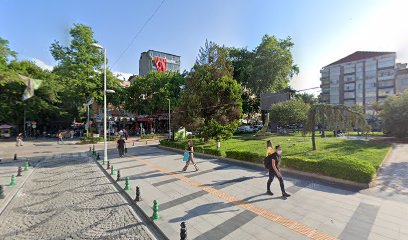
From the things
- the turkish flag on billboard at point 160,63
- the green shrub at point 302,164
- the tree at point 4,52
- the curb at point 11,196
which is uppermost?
the turkish flag on billboard at point 160,63

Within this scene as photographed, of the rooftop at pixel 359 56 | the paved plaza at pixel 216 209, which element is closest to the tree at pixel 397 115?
the paved plaza at pixel 216 209

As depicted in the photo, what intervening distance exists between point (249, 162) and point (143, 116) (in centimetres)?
3982

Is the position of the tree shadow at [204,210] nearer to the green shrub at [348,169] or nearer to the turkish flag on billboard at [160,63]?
the green shrub at [348,169]

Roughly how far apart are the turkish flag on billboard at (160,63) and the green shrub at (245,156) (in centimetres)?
5251

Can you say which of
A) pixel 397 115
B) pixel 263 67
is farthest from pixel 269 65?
pixel 397 115

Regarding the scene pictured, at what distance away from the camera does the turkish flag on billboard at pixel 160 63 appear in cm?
6269

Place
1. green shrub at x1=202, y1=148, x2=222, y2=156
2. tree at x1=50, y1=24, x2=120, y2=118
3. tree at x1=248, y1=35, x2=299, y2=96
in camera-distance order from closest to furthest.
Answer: green shrub at x1=202, y1=148, x2=222, y2=156 < tree at x1=50, y1=24, x2=120, y2=118 < tree at x1=248, y1=35, x2=299, y2=96

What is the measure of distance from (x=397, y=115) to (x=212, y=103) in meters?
17.9

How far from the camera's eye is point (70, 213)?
6926 millimetres

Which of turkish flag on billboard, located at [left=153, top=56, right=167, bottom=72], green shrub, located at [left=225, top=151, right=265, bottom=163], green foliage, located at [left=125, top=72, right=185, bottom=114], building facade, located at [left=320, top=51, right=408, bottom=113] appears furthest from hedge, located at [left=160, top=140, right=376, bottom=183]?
turkish flag on billboard, located at [left=153, top=56, right=167, bottom=72]

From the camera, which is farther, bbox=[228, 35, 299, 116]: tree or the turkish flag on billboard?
the turkish flag on billboard

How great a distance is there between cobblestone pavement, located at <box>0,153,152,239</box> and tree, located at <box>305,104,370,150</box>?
39.8 feet

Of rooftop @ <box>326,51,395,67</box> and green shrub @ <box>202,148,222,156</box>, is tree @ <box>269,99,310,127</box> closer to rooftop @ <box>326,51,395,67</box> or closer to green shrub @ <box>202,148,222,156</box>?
green shrub @ <box>202,148,222,156</box>

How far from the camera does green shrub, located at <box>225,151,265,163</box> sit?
12.2 metres
